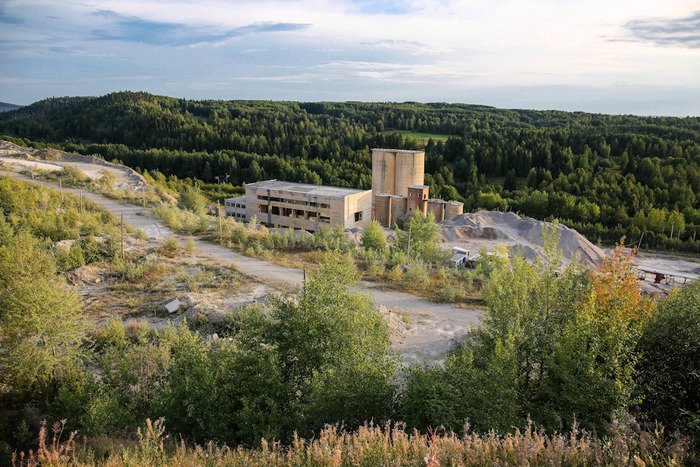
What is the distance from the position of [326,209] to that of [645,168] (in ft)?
124

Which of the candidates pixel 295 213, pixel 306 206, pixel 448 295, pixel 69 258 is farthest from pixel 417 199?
pixel 69 258

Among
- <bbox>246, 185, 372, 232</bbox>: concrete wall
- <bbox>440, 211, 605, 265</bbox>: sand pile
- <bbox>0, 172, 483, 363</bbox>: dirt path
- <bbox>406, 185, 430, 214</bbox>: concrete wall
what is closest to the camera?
<bbox>0, 172, 483, 363</bbox>: dirt path

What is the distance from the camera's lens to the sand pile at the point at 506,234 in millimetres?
35000

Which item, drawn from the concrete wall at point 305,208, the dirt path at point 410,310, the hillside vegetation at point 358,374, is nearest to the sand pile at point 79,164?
the concrete wall at point 305,208

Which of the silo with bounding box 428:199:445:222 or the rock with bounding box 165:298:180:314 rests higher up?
the rock with bounding box 165:298:180:314

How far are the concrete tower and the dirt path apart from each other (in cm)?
2277

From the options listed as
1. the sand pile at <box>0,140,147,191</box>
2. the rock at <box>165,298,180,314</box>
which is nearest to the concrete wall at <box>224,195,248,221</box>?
the sand pile at <box>0,140,147,191</box>

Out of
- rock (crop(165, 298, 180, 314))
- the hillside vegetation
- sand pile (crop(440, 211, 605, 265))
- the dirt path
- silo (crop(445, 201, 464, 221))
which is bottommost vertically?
sand pile (crop(440, 211, 605, 265))

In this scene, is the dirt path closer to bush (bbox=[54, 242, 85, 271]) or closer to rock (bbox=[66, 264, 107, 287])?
rock (bbox=[66, 264, 107, 287])

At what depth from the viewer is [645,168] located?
5362 cm

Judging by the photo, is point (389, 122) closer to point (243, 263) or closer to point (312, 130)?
point (312, 130)

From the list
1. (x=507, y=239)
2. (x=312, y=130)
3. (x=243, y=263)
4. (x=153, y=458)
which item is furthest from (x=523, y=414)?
(x=312, y=130)

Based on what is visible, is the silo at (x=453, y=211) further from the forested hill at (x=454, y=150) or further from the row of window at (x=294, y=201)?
the row of window at (x=294, y=201)

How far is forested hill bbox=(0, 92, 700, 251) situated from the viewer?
4903 cm
